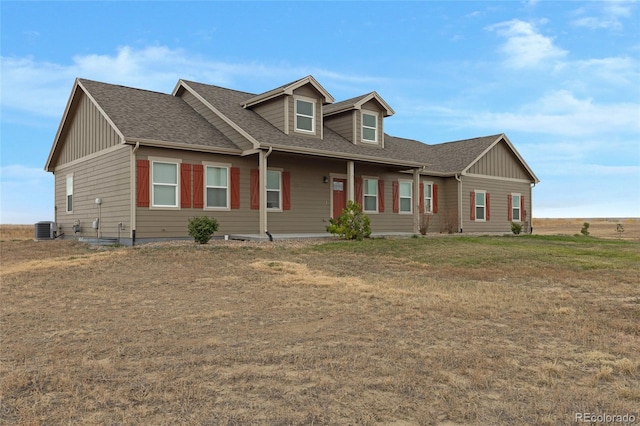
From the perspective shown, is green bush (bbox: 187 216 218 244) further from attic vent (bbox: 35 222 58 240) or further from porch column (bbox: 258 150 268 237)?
attic vent (bbox: 35 222 58 240)

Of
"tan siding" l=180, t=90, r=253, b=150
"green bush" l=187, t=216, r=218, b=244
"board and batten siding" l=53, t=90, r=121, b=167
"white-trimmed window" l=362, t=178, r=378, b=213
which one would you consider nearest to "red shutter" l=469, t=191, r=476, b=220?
"white-trimmed window" l=362, t=178, r=378, b=213

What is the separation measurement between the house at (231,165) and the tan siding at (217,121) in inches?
1.8

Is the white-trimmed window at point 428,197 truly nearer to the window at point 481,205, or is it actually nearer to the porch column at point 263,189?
the window at point 481,205

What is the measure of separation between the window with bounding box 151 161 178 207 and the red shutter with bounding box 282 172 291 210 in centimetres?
400

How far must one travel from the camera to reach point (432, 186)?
2475 centimetres

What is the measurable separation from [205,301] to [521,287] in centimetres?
534

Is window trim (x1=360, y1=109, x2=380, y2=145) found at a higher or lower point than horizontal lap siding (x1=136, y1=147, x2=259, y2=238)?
higher

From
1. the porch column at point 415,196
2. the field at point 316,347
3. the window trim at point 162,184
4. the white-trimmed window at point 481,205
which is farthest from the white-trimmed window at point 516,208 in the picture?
the window trim at point 162,184

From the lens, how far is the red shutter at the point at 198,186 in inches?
646

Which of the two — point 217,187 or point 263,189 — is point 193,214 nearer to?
point 217,187

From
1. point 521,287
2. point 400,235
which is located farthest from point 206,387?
point 400,235

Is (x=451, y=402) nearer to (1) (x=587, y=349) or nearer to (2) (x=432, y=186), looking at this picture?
(1) (x=587, y=349)

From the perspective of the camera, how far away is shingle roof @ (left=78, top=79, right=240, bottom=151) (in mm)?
15742

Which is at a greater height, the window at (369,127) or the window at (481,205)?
the window at (369,127)
